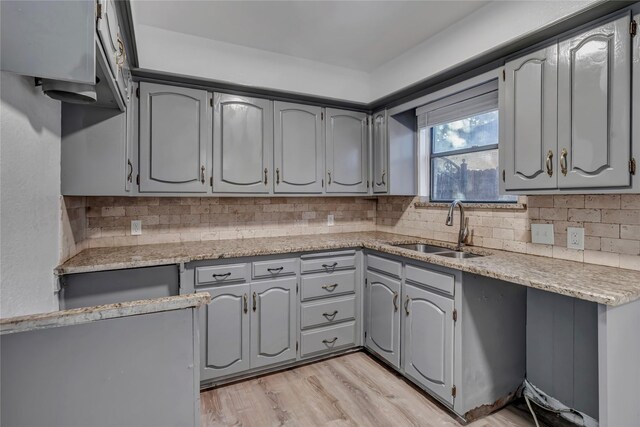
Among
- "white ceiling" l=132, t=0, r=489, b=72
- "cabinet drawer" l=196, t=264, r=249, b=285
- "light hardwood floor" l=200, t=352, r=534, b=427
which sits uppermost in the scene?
"white ceiling" l=132, t=0, r=489, b=72

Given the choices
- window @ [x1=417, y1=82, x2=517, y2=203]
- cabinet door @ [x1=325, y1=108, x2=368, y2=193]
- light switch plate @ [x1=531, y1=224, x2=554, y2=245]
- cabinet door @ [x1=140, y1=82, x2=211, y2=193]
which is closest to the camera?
light switch plate @ [x1=531, y1=224, x2=554, y2=245]

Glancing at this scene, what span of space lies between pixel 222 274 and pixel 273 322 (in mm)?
516

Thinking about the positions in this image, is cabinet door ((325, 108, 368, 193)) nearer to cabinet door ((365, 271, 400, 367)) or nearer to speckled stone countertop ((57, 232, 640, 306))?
speckled stone countertop ((57, 232, 640, 306))

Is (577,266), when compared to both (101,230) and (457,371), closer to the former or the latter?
(457,371)

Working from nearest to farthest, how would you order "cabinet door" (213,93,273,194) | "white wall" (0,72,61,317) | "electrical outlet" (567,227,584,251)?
"white wall" (0,72,61,317), "electrical outlet" (567,227,584,251), "cabinet door" (213,93,273,194)

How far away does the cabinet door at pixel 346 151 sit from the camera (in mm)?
2938

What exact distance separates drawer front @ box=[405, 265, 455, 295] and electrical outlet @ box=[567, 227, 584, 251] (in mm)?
693

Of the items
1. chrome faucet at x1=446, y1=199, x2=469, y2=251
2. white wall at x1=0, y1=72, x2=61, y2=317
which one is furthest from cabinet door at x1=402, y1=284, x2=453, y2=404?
white wall at x1=0, y1=72, x2=61, y2=317

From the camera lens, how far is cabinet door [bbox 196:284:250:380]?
85.0 inches

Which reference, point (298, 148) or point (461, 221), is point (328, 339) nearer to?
point (461, 221)

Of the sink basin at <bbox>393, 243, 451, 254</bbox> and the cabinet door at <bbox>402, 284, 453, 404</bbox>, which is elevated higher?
the sink basin at <bbox>393, 243, 451, 254</bbox>

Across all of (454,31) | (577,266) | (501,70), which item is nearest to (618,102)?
(501,70)

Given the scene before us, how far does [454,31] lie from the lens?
2.23m

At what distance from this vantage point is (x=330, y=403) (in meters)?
2.03
